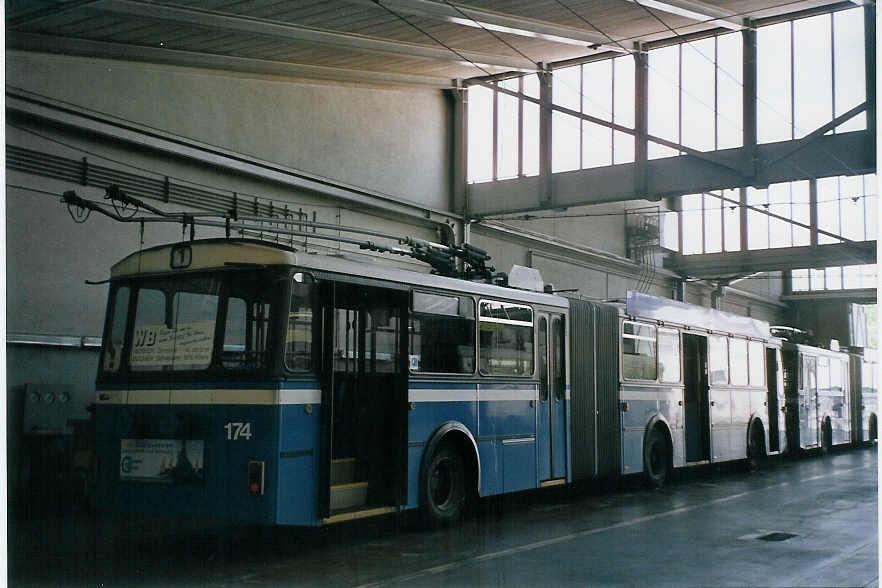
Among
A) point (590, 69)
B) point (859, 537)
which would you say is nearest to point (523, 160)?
point (590, 69)

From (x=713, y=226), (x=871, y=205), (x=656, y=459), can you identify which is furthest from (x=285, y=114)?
(x=871, y=205)

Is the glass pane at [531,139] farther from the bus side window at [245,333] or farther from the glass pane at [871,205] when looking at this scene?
the bus side window at [245,333]

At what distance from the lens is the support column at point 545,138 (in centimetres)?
1773

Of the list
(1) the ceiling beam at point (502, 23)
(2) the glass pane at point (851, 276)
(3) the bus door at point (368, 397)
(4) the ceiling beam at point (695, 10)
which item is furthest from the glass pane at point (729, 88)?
(3) the bus door at point (368, 397)

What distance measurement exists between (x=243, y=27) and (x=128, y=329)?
618 centimetres

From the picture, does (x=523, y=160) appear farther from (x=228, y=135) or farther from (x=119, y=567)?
(x=119, y=567)

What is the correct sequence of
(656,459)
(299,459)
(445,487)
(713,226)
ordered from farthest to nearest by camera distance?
(656,459) < (713,226) < (445,487) < (299,459)

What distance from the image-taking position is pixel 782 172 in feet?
58.2

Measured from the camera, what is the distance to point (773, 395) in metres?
21.3

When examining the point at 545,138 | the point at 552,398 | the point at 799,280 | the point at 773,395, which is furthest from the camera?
the point at 773,395

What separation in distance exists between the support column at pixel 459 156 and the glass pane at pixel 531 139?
195 centimetres

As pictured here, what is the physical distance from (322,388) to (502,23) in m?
9.03

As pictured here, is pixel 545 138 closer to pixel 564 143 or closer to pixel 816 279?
pixel 564 143

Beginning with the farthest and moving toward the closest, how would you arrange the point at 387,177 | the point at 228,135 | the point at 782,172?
the point at 387,177, the point at 782,172, the point at 228,135
